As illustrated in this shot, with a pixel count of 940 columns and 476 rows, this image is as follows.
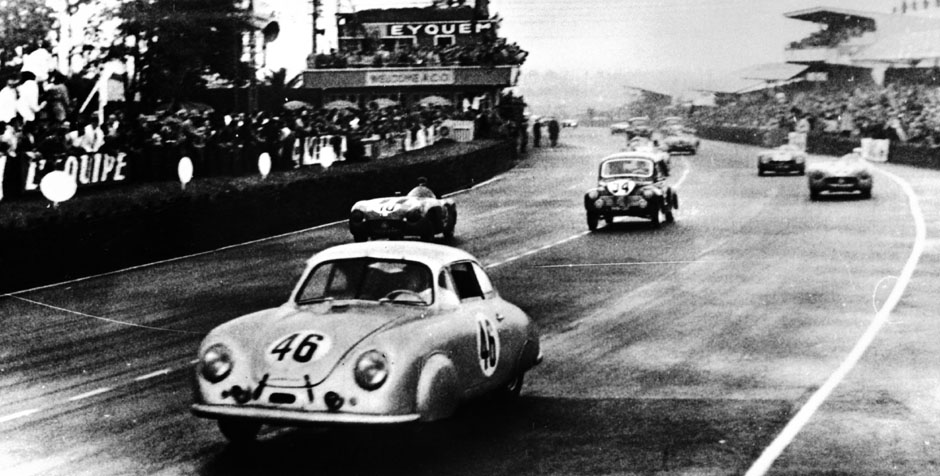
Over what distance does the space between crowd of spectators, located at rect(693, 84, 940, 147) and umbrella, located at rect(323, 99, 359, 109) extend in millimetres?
13929

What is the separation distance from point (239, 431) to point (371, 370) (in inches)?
42.7

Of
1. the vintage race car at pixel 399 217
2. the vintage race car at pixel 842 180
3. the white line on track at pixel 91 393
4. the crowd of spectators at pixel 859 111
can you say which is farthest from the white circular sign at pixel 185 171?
the crowd of spectators at pixel 859 111

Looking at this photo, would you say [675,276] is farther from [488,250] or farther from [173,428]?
[173,428]

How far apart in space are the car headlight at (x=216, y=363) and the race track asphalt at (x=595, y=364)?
1.50 feet

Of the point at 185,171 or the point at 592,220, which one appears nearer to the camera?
the point at 592,220

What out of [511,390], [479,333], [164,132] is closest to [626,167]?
[164,132]

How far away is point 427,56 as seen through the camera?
32.0m

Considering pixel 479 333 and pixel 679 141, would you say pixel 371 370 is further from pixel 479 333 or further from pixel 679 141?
pixel 679 141

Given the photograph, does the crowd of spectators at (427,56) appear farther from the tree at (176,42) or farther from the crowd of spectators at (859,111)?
the crowd of spectators at (859,111)

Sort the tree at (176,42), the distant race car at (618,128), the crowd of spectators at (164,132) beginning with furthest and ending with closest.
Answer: the distant race car at (618,128) → the tree at (176,42) → the crowd of spectators at (164,132)

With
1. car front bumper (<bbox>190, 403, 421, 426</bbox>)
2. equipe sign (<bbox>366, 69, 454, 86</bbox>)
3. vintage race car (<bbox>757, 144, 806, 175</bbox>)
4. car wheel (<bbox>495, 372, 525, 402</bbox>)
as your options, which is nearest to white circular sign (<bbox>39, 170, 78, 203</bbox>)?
equipe sign (<bbox>366, 69, 454, 86</bbox>)

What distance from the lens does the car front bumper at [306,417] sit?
20.5ft

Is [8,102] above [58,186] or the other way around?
above

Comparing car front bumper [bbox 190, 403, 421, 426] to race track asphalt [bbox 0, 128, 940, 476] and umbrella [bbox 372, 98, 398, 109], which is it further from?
umbrella [bbox 372, 98, 398, 109]
